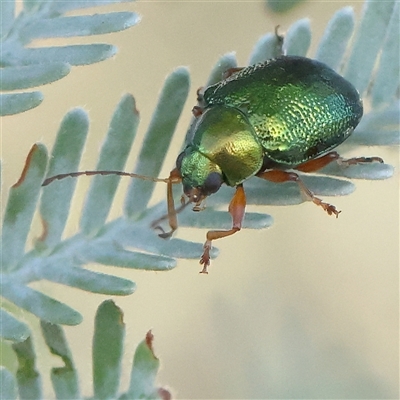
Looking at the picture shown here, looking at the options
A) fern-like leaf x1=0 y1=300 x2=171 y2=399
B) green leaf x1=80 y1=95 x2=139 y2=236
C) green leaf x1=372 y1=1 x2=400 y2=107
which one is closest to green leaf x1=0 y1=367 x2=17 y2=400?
fern-like leaf x1=0 y1=300 x2=171 y2=399

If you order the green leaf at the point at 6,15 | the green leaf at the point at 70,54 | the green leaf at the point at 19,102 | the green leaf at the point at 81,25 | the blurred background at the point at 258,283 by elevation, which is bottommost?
the blurred background at the point at 258,283

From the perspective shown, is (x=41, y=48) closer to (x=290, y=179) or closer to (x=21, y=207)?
(x=21, y=207)

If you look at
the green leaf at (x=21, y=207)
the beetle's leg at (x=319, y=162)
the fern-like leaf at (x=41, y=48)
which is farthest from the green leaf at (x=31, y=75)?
the beetle's leg at (x=319, y=162)

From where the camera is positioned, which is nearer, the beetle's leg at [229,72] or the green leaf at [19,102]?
the green leaf at [19,102]

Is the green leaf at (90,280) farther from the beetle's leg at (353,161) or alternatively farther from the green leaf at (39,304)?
the beetle's leg at (353,161)

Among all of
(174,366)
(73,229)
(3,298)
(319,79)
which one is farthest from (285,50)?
(174,366)

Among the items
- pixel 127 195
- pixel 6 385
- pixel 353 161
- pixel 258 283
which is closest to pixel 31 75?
pixel 127 195

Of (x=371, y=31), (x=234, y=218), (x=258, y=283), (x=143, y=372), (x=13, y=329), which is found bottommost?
(x=258, y=283)
